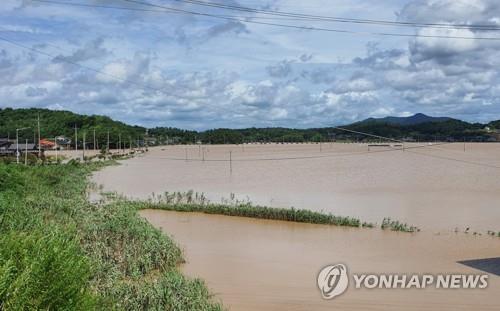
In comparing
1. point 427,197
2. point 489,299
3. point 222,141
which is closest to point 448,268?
point 489,299

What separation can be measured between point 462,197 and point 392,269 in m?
18.3

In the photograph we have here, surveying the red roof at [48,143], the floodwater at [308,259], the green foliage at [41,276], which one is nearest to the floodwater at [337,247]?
the floodwater at [308,259]

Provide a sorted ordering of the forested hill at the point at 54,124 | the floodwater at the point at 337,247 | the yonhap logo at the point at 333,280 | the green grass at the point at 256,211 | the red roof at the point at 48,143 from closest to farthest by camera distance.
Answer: the floodwater at the point at 337,247 → the yonhap logo at the point at 333,280 → the green grass at the point at 256,211 → the red roof at the point at 48,143 → the forested hill at the point at 54,124

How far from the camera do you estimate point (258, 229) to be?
1861 centimetres

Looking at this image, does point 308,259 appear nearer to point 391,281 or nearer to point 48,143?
point 391,281

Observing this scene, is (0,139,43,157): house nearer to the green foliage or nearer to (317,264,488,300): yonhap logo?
(317,264,488,300): yonhap logo

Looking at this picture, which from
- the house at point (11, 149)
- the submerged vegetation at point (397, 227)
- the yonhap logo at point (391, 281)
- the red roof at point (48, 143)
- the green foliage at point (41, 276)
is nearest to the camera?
the green foliage at point (41, 276)

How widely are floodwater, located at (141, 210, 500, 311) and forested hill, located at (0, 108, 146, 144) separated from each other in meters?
77.5

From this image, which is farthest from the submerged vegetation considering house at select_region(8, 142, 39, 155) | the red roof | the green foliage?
the red roof

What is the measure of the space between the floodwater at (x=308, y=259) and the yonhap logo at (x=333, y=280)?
0.16 metres

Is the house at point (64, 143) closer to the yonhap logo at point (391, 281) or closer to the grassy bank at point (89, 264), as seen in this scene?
the grassy bank at point (89, 264)

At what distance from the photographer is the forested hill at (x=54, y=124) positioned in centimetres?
9162

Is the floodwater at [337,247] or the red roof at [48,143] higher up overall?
the red roof at [48,143]

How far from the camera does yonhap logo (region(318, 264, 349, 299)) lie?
10.5 metres
